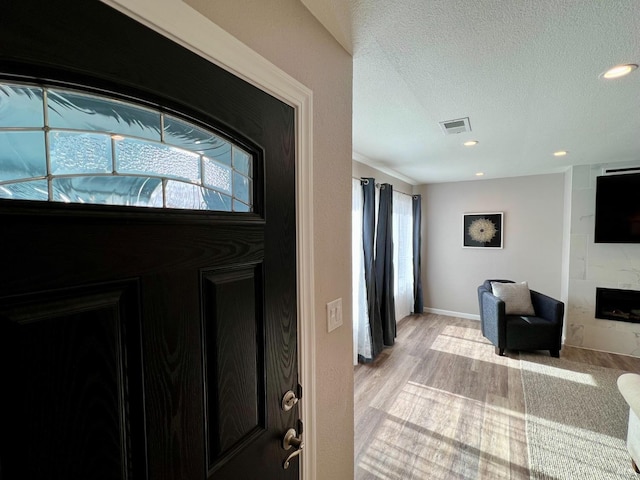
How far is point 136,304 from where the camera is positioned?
54 centimetres

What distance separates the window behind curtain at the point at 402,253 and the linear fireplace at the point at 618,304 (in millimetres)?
2371

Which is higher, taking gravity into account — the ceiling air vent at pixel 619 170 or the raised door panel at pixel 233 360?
the ceiling air vent at pixel 619 170

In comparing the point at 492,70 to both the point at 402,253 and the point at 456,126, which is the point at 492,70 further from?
the point at 402,253

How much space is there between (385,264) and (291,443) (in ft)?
9.48

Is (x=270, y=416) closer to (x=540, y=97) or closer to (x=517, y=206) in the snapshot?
(x=540, y=97)

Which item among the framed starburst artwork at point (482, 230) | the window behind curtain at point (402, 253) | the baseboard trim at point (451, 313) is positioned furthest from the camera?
the baseboard trim at point (451, 313)

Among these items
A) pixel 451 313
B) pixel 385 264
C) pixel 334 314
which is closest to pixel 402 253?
pixel 385 264

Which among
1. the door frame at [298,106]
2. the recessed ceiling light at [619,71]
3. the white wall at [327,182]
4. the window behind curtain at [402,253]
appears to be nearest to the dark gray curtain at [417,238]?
the window behind curtain at [402,253]

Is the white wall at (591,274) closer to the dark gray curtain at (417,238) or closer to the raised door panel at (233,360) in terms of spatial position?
the dark gray curtain at (417,238)

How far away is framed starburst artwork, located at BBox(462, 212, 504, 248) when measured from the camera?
177 inches

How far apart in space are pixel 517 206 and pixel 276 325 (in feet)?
15.9

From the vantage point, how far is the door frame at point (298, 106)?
62 cm

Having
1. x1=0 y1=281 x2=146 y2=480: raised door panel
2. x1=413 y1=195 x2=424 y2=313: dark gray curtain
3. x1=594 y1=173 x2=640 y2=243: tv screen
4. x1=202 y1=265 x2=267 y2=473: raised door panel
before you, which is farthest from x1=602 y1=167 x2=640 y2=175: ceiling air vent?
x1=0 y1=281 x2=146 y2=480: raised door panel

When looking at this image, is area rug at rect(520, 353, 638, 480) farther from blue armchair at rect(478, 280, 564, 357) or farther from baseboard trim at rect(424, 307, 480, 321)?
baseboard trim at rect(424, 307, 480, 321)
